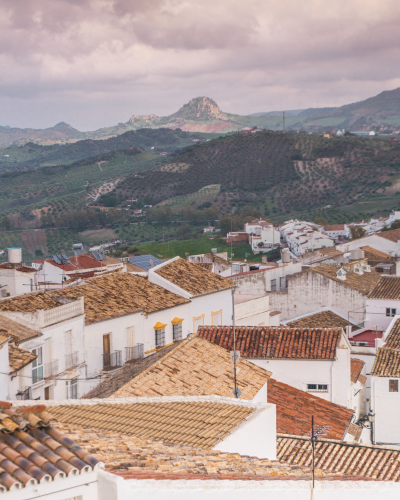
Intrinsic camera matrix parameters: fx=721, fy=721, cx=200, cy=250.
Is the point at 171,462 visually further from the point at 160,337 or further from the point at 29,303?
the point at 160,337

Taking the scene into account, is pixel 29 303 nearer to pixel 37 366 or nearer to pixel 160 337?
pixel 37 366

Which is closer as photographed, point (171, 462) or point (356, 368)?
point (171, 462)

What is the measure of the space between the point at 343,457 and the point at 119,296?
1501cm

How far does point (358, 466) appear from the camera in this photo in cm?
1374

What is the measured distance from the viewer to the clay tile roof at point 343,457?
1348cm

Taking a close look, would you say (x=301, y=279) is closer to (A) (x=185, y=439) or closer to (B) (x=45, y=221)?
(A) (x=185, y=439)

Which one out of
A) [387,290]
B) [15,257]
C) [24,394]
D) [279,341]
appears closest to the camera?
[24,394]

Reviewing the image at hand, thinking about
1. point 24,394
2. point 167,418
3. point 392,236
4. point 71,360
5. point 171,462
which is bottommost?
point 392,236

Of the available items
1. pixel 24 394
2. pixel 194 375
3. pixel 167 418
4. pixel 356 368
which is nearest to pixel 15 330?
pixel 24 394

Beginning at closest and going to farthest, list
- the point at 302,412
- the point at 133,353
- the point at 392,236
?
the point at 302,412
the point at 133,353
the point at 392,236

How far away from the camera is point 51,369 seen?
21.8 m

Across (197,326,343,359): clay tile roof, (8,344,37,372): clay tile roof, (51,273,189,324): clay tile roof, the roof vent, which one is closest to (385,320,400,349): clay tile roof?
(197,326,343,359): clay tile roof

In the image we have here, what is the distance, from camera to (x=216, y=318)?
104 feet

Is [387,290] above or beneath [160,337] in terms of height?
beneath
